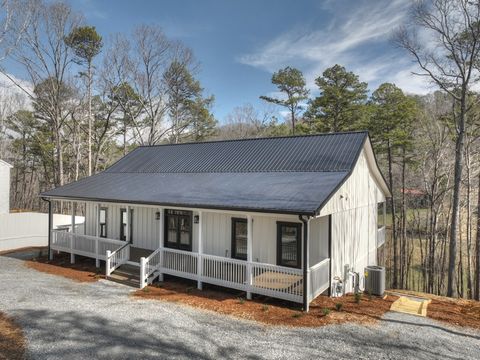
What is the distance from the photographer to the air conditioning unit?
1208 cm

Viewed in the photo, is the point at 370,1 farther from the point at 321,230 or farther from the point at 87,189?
the point at 87,189

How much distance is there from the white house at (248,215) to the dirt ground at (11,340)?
160 inches

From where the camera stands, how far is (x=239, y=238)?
11.7 meters

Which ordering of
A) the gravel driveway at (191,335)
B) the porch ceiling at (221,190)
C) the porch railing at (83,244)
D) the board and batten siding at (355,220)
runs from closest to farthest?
the gravel driveway at (191,335), the porch ceiling at (221,190), the board and batten siding at (355,220), the porch railing at (83,244)

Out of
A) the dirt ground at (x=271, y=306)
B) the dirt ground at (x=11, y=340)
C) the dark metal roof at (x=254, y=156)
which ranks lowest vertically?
the dirt ground at (x=271, y=306)

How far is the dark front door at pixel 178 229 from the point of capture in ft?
42.5

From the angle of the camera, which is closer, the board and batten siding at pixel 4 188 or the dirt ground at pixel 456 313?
the dirt ground at pixel 456 313

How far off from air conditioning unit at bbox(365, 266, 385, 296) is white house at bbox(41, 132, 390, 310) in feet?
2.41

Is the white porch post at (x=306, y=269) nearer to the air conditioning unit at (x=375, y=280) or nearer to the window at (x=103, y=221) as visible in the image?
the air conditioning unit at (x=375, y=280)

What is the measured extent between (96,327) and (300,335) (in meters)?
4.98

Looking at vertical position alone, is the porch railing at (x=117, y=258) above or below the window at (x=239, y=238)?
below

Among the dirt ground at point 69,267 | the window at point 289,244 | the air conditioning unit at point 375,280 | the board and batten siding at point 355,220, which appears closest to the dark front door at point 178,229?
the dirt ground at point 69,267

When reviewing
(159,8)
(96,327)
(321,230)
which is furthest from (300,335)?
(159,8)

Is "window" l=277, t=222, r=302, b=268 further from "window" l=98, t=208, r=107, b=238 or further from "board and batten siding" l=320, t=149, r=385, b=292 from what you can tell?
"window" l=98, t=208, r=107, b=238
